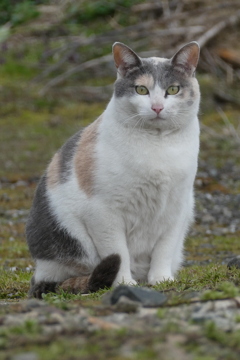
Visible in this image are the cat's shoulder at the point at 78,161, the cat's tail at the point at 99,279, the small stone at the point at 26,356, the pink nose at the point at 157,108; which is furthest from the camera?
the cat's shoulder at the point at 78,161

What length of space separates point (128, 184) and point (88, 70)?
33.8 ft

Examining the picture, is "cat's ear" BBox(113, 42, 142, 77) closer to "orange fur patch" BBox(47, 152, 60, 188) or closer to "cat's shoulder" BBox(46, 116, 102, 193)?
"cat's shoulder" BBox(46, 116, 102, 193)

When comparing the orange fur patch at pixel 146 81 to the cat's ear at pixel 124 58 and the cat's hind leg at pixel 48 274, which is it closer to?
the cat's ear at pixel 124 58

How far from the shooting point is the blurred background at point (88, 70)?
11.8 meters

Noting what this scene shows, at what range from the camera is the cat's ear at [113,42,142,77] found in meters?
5.53

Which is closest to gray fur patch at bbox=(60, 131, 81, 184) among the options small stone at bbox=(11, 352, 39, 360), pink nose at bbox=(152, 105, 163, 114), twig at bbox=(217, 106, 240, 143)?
pink nose at bbox=(152, 105, 163, 114)

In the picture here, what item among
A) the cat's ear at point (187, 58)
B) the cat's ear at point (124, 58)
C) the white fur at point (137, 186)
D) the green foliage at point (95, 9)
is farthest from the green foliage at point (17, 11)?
the white fur at point (137, 186)

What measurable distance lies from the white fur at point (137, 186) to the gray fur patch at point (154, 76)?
80 millimetres

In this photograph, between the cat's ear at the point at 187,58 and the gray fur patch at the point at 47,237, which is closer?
the cat's ear at the point at 187,58

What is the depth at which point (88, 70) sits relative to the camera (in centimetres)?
1529

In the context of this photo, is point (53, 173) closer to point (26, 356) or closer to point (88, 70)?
point (26, 356)

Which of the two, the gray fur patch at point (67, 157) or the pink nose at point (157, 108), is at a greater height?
the pink nose at point (157, 108)

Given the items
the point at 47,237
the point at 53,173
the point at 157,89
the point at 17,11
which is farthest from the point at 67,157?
the point at 17,11

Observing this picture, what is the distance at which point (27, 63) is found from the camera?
1561 centimetres
